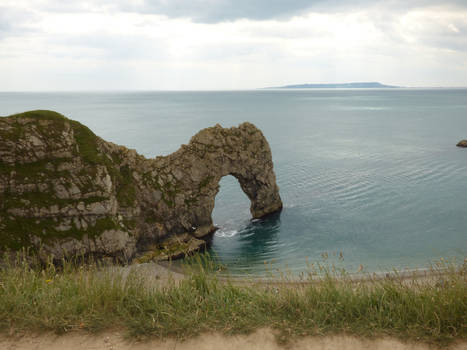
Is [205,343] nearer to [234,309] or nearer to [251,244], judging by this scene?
[234,309]

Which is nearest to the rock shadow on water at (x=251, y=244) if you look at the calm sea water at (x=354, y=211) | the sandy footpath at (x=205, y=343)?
the calm sea water at (x=354, y=211)

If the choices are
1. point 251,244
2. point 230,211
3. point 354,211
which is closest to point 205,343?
point 251,244

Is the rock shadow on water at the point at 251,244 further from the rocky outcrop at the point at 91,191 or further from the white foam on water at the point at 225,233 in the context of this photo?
the rocky outcrop at the point at 91,191

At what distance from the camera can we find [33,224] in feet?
67.4

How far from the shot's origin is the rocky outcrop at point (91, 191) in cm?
Answer: 2067

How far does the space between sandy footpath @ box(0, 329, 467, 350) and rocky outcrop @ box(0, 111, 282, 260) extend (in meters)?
12.2

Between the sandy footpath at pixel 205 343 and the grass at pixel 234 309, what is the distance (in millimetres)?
160

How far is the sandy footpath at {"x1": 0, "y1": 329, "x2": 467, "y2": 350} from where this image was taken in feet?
21.3

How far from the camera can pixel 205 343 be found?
6633 millimetres

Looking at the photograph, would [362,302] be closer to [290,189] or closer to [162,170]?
[162,170]

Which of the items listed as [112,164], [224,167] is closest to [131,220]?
[112,164]

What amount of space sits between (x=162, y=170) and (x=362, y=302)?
901 inches

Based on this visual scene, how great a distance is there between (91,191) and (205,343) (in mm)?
18123

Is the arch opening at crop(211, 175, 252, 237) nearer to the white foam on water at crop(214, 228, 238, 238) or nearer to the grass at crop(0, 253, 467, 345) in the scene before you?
the white foam on water at crop(214, 228, 238, 238)
